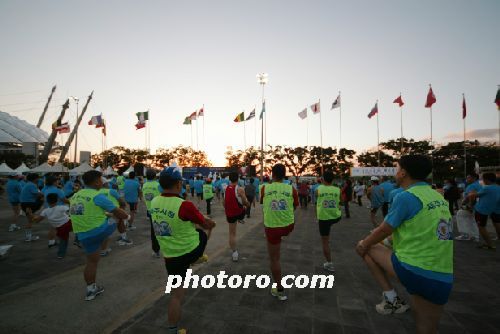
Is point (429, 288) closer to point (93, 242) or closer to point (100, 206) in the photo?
point (100, 206)

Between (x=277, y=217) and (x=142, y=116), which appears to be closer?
(x=277, y=217)

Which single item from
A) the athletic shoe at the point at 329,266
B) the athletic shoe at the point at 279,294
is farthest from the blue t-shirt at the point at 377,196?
the athletic shoe at the point at 279,294

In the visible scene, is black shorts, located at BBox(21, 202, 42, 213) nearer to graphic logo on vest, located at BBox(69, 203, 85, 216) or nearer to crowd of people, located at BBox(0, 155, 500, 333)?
crowd of people, located at BBox(0, 155, 500, 333)

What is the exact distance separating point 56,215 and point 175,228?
5.26 m

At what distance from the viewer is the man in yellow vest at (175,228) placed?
A: 3053 mm

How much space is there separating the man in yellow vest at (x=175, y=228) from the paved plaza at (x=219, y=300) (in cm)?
69

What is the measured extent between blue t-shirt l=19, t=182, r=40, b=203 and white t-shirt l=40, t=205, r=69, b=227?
289cm

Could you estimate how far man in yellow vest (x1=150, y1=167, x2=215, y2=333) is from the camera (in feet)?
10.0

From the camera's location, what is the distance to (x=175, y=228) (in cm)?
309

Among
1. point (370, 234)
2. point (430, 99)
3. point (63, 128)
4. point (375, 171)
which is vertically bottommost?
point (375, 171)

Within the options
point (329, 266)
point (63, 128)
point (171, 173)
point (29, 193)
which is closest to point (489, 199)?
point (329, 266)

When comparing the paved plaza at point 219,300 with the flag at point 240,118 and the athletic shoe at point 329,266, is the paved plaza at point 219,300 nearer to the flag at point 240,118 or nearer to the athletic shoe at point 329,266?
the athletic shoe at point 329,266

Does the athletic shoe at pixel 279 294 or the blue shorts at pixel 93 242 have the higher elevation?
the blue shorts at pixel 93 242

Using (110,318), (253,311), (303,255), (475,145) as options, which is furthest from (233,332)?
(475,145)
